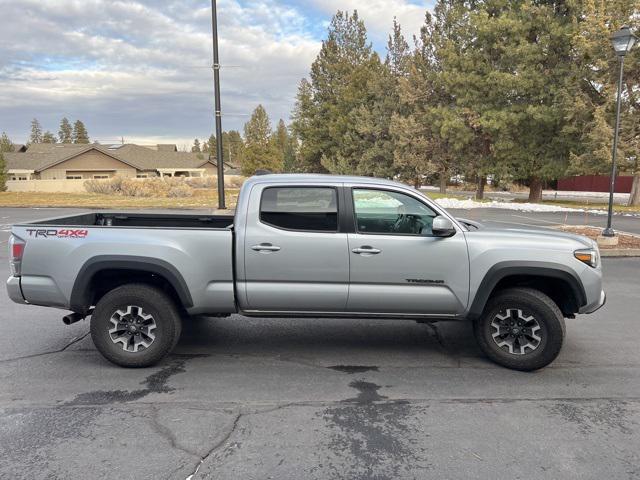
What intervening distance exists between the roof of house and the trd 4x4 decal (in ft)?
171

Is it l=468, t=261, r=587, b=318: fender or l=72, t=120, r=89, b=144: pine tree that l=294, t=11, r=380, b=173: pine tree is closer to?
l=468, t=261, r=587, b=318: fender

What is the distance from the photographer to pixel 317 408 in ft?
12.2

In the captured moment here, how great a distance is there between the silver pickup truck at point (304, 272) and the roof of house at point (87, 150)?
52.5m

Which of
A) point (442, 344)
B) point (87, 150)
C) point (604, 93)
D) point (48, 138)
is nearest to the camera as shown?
point (442, 344)

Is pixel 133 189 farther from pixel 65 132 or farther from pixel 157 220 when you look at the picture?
pixel 65 132

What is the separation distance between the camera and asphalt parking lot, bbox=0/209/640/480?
9.84ft

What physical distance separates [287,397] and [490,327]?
2.01m

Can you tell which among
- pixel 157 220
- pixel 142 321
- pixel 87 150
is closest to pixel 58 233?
pixel 142 321

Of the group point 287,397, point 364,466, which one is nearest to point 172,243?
point 287,397

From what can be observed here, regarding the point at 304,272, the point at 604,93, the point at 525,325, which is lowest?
the point at 525,325

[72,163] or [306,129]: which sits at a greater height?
[306,129]

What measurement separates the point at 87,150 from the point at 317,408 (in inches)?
2160

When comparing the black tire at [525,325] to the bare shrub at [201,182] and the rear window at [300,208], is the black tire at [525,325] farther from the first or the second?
the bare shrub at [201,182]

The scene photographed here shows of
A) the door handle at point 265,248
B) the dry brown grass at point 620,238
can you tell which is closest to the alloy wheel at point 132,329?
the door handle at point 265,248
